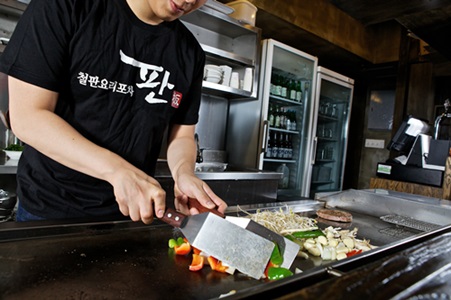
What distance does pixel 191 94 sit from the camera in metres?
1.41

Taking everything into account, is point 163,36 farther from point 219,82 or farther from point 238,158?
point 238,158

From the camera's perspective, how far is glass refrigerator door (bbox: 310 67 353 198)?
4902mm

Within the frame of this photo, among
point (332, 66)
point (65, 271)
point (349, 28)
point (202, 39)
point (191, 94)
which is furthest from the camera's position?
point (332, 66)

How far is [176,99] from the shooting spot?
1310mm

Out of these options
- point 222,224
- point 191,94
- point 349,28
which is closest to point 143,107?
point 191,94

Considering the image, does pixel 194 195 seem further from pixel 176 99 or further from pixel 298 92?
pixel 298 92

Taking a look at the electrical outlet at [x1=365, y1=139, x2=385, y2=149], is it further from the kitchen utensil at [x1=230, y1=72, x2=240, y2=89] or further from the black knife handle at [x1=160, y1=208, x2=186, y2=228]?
the black knife handle at [x1=160, y1=208, x2=186, y2=228]

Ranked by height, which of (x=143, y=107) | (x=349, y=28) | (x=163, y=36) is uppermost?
(x=349, y=28)

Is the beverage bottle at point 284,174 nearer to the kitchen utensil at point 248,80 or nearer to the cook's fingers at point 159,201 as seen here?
the kitchen utensil at point 248,80

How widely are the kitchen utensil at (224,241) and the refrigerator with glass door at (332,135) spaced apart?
4.09 metres

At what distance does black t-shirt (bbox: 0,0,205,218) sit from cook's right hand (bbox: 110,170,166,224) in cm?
37

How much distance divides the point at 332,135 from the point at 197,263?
15.0ft

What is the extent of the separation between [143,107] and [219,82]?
89.4 inches

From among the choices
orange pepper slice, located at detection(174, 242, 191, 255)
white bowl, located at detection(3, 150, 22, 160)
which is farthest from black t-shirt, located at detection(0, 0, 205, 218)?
white bowl, located at detection(3, 150, 22, 160)
